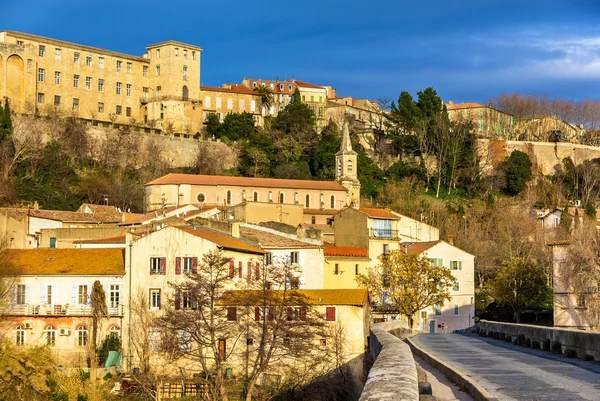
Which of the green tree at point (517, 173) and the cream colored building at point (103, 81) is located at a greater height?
the cream colored building at point (103, 81)

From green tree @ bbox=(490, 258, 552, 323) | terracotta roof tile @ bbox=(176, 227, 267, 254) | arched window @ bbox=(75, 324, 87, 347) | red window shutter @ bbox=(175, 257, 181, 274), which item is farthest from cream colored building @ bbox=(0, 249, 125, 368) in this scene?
green tree @ bbox=(490, 258, 552, 323)

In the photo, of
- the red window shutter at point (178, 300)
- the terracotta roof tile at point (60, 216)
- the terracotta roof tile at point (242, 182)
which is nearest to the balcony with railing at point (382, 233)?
the terracotta roof tile at point (60, 216)

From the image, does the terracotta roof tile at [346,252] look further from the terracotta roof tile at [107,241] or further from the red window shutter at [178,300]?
the red window shutter at [178,300]

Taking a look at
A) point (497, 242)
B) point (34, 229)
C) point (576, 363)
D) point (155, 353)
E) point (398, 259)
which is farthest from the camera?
point (497, 242)

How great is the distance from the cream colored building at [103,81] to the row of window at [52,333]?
51.7 metres

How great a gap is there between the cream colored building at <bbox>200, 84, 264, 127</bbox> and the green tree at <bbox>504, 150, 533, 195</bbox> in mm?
29118

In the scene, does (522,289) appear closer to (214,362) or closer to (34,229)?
(214,362)

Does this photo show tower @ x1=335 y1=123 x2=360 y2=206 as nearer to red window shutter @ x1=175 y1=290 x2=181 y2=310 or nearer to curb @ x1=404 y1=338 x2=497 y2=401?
red window shutter @ x1=175 y1=290 x2=181 y2=310

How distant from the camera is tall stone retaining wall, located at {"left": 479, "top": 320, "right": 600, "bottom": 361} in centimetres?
1723

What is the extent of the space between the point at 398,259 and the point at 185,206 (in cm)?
2534

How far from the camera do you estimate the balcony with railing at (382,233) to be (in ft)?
236

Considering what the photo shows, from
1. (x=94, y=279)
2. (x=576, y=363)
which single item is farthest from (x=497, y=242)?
(x=576, y=363)

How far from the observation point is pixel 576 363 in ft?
55.3

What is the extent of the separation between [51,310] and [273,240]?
13.9 meters
